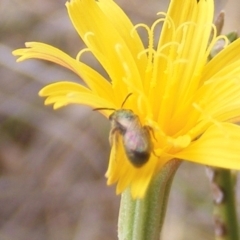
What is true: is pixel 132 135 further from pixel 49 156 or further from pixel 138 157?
pixel 49 156

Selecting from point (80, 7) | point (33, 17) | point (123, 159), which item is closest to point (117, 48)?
point (80, 7)

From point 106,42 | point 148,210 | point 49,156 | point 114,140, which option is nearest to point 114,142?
point 114,140

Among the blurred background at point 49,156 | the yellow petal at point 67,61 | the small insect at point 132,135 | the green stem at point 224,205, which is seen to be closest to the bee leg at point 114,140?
the small insect at point 132,135

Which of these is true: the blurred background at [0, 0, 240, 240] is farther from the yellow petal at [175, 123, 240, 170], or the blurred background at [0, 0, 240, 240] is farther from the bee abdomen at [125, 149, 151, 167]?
the bee abdomen at [125, 149, 151, 167]

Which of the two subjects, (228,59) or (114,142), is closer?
(114,142)

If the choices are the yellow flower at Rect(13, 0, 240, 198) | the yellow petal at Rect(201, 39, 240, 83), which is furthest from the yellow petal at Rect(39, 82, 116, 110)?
the yellow petal at Rect(201, 39, 240, 83)

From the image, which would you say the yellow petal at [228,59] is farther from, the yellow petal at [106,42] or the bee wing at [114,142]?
the bee wing at [114,142]

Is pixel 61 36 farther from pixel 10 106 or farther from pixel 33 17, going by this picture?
pixel 10 106
